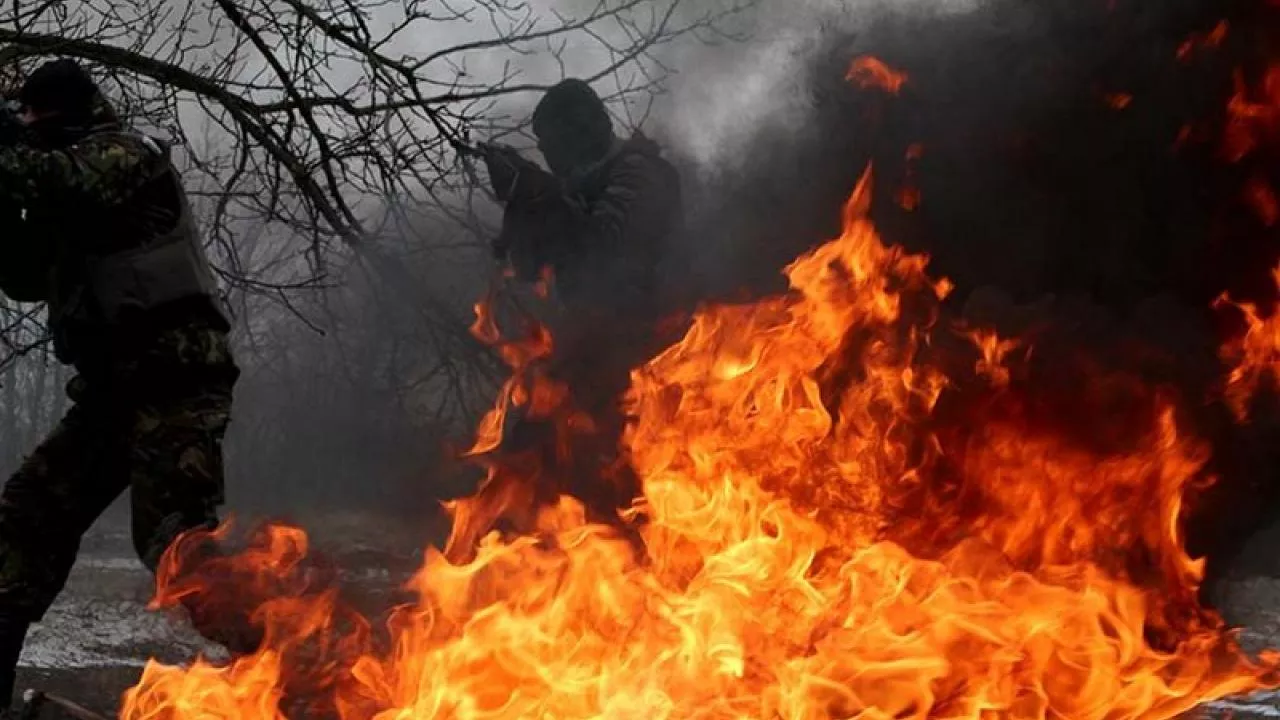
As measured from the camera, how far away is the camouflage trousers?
355cm

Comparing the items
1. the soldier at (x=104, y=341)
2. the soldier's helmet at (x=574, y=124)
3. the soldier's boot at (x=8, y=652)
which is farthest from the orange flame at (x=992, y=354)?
the soldier's boot at (x=8, y=652)

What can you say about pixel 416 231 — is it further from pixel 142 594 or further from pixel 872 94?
pixel 142 594

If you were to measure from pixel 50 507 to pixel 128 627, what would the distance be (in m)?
3.50

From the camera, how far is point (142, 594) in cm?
862

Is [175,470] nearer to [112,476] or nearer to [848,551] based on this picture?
[112,476]

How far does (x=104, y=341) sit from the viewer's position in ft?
12.1

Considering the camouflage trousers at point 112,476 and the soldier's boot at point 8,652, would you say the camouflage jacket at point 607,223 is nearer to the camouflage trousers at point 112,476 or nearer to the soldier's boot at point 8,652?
the camouflage trousers at point 112,476

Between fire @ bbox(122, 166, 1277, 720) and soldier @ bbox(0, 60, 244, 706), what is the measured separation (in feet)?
2.10

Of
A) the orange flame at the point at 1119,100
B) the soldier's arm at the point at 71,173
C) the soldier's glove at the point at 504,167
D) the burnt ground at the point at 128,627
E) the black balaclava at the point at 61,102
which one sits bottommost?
the burnt ground at the point at 128,627

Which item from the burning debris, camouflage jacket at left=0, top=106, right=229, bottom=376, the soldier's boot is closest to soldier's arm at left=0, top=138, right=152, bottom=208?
camouflage jacket at left=0, top=106, right=229, bottom=376

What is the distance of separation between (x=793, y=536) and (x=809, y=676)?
1.89 ft

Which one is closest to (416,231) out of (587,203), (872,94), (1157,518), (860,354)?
(587,203)

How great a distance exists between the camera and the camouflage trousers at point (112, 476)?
3.55 m

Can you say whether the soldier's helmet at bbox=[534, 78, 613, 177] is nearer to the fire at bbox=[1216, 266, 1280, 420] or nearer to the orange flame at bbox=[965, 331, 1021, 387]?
the orange flame at bbox=[965, 331, 1021, 387]
